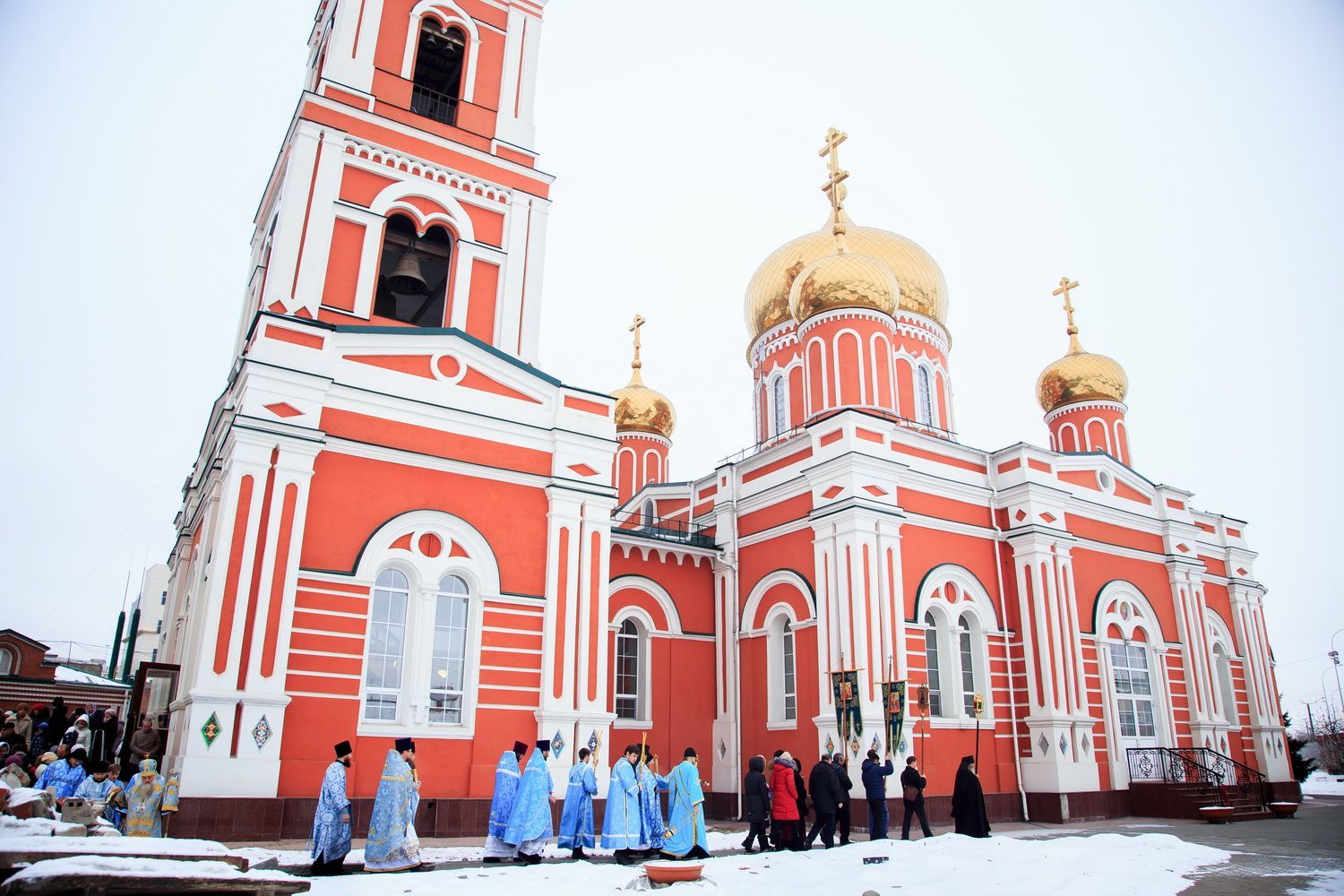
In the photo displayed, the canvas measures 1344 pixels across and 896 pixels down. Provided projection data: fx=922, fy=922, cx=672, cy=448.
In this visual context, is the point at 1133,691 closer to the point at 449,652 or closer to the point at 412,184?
the point at 449,652

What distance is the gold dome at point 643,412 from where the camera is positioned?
24891 millimetres

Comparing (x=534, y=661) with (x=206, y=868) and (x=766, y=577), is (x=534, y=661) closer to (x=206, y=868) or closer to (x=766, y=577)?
(x=766, y=577)

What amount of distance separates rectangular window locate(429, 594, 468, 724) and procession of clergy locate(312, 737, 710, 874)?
1996 mm

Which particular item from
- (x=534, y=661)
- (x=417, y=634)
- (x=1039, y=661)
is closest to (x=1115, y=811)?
(x=1039, y=661)

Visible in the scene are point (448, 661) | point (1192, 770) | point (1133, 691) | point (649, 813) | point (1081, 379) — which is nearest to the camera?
point (649, 813)

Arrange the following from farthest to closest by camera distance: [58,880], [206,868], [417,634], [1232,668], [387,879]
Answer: [1232,668] < [417,634] < [387,879] < [206,868] < [58,880]

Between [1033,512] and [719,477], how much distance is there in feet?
19.5

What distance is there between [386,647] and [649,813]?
3879 mm

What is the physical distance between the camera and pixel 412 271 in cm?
1365

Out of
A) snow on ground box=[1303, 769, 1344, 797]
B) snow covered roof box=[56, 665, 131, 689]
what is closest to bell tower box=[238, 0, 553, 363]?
snow covered roof box=[56, 665, 131, 689]

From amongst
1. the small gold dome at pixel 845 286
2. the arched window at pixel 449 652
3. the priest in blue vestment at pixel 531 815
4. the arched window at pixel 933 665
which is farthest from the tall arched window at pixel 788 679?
the priest in blue vestment at pixel 531 815

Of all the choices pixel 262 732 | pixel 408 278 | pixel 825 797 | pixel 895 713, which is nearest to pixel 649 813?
pixel 825 797

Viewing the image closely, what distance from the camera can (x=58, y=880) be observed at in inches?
195

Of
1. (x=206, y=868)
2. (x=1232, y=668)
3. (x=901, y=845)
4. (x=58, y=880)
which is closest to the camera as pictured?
(x=58, y=880)
